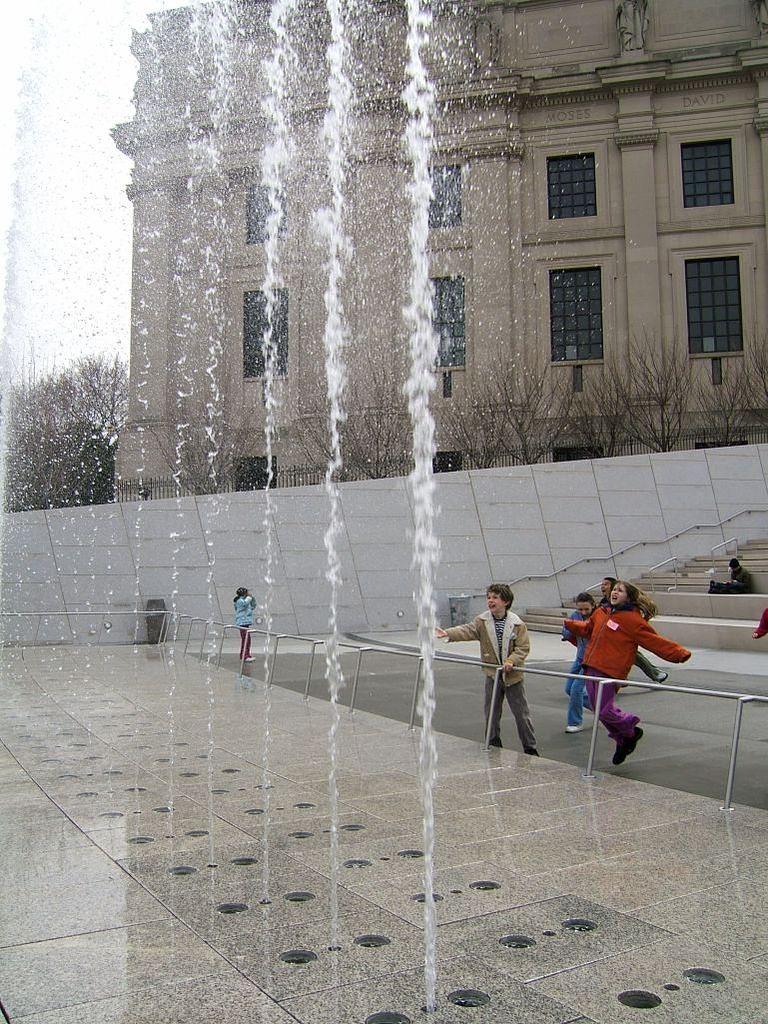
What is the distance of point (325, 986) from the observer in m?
3.64

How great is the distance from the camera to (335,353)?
2802cm

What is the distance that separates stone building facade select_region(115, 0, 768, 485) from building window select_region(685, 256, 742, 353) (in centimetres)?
9

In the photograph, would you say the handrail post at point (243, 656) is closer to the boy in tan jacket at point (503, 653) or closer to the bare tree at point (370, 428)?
the boy in tan jacket at point (503, 653)

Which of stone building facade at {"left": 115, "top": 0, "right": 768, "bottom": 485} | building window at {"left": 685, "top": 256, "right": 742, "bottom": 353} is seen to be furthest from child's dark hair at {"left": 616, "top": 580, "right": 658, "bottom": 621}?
building window at {"left": 685, "top": 256, "right": 742, "bottom": 353}

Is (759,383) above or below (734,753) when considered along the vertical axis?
above

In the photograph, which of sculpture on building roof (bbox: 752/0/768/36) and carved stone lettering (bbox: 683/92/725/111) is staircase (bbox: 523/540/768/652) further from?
sculpture on building roof (bbox: 752/0/768/36)

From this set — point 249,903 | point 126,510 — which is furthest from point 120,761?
point 126,510

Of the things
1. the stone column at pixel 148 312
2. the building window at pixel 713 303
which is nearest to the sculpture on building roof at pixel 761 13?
the building window at pixel 713 303

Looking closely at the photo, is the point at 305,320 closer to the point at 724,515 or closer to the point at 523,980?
the point at 724,515

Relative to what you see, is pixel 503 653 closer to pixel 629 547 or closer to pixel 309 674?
pixel 309 674

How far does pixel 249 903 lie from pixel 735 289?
39791 mm

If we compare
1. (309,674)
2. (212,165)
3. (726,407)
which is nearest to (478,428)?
(726,407)

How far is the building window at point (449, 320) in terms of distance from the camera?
1565 inches

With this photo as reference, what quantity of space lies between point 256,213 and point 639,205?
678 inches
